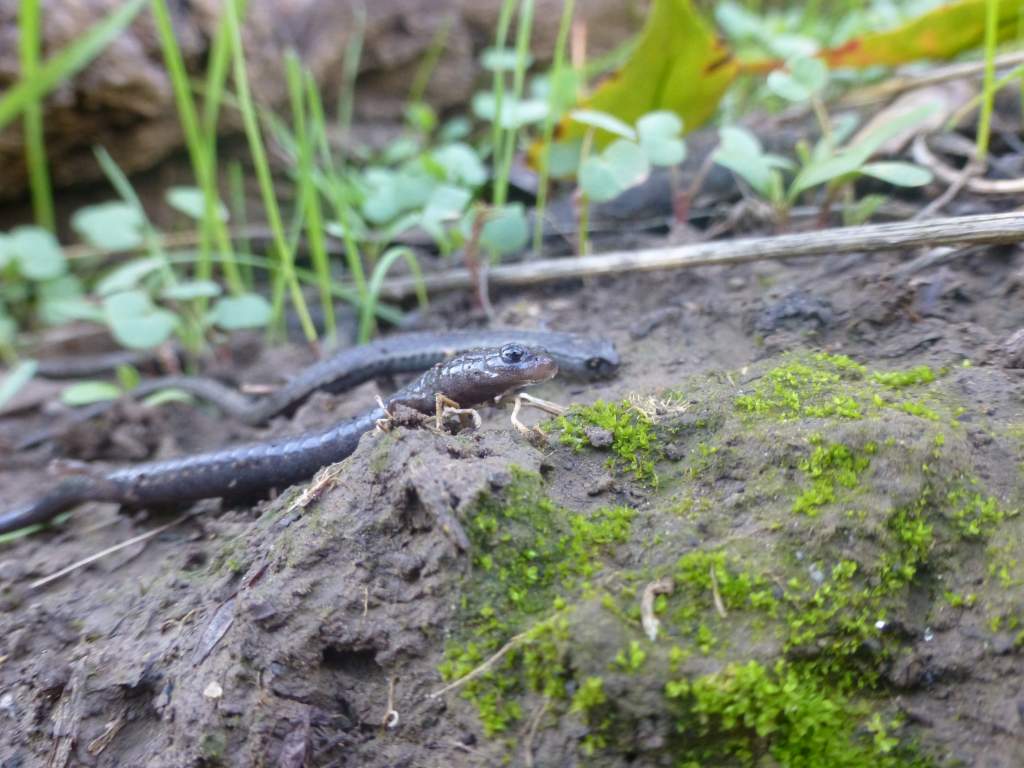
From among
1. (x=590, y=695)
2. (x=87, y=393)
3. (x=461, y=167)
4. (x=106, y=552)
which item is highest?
(x=461, y=167)

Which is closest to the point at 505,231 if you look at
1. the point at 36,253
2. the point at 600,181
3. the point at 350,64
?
the point at 600,181

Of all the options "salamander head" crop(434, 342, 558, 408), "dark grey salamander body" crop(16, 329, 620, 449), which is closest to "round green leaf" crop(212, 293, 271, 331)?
"dark grey salamander body" crop(16, 329, 620, 449)

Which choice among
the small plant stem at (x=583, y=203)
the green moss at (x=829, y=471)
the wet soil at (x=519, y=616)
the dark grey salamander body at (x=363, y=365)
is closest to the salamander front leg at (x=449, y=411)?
the wet soil at (x=519, y=616)

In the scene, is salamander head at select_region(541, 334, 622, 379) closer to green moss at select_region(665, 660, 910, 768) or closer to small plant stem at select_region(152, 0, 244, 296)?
green moss at select_region(665, 660, 910, 768)

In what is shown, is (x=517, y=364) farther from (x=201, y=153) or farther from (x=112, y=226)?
(x=112, y=226)

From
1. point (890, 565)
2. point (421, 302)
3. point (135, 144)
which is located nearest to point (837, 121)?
point (421, 302)
